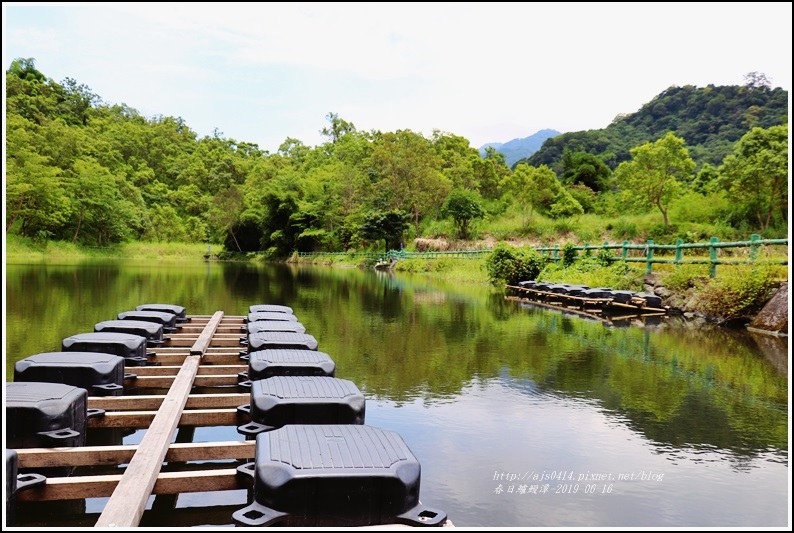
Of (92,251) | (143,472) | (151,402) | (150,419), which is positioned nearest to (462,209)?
(92,251)

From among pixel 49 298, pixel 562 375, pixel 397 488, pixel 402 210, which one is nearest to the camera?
pixel 397 488

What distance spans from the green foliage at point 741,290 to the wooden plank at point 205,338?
7.85 metres

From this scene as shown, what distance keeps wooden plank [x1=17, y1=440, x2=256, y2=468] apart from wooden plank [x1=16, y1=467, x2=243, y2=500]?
239mm

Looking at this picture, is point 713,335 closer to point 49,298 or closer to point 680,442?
point 680,442

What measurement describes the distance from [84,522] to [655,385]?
4585 mm

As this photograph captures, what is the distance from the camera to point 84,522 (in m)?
2.58

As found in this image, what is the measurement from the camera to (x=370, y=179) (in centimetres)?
4725

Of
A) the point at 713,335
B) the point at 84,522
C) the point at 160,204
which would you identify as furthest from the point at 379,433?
the point at 160,204

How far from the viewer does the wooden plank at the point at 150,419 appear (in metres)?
3.44

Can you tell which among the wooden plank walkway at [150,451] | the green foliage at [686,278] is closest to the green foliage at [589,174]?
the green foliage at [686,278]

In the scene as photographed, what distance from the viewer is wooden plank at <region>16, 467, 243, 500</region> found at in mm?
2396

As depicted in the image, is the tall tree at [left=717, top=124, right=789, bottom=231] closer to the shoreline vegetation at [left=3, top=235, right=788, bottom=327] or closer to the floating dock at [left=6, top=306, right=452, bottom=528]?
the shoreline vegetation at [left=3, top=235, right=788, bottom=327]

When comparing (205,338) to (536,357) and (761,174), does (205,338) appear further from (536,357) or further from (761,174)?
(761,174)

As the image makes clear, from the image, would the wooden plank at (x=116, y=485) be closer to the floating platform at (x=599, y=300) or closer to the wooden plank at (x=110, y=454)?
the wooden plank at (x=110, y=454)
